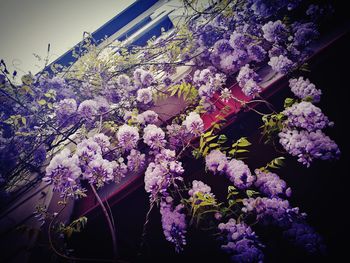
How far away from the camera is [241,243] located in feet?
7.29

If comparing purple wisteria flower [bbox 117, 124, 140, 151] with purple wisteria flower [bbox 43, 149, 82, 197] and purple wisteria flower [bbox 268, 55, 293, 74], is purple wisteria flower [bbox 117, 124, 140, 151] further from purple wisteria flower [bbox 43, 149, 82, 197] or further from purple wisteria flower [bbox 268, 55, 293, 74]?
purple wisteria flower [bbox 268, 55, 293, 74]

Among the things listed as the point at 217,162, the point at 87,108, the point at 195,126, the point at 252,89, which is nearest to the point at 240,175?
the point at 217,162

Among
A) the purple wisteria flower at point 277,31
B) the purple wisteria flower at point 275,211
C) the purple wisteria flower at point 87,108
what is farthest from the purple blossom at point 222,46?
the purple wisteria flower at point 275,211

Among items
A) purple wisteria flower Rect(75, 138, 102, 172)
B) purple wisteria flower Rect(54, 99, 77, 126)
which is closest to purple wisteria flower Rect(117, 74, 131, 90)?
purple wisteria flower Rect(54, 99, 77, 126)

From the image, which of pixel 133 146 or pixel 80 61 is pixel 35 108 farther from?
pixel 133 146

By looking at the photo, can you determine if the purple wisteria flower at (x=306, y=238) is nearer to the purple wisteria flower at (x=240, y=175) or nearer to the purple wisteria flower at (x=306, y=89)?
the purple wisteria flower at (x=240, y=175)

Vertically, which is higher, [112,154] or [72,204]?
[112,154]

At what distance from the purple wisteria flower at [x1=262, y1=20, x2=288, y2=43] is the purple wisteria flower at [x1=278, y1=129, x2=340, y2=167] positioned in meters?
1.44

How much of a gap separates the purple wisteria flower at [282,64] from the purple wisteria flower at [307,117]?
22.7 inches

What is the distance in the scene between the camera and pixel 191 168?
3.02 metres

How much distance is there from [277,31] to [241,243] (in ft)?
9.23

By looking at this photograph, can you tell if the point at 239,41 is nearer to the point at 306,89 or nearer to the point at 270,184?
the point at 306,89

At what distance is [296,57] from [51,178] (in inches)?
135

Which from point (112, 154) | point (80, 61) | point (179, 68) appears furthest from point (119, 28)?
point (112, 154)
